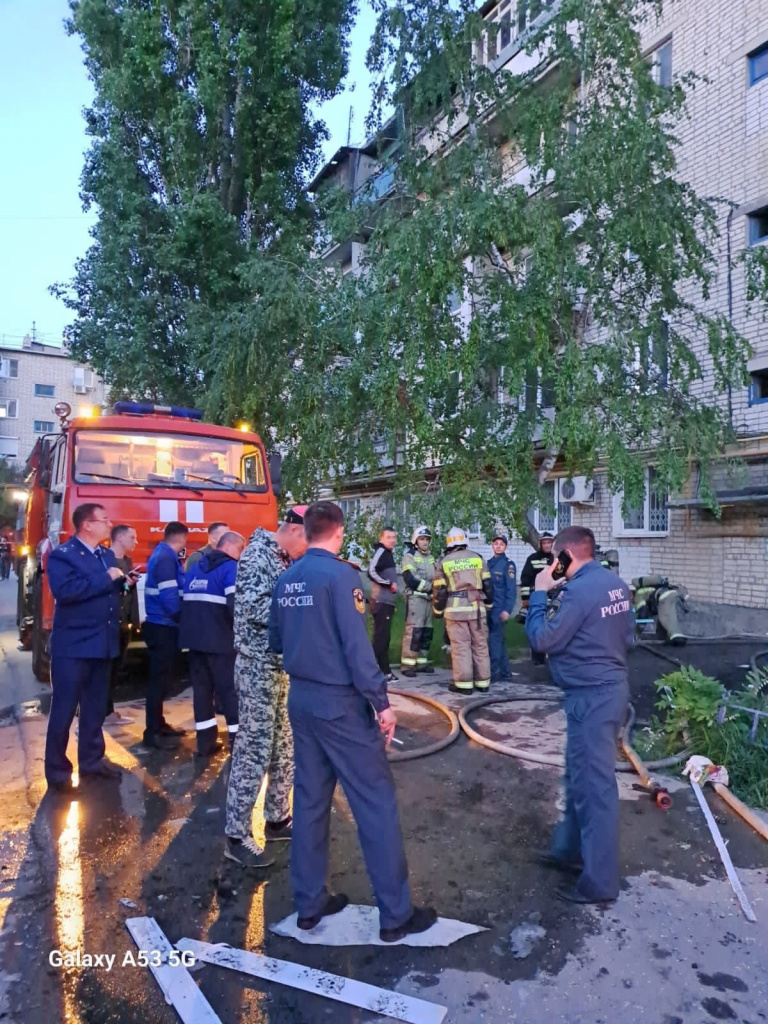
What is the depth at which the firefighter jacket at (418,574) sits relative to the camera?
881 centimetres

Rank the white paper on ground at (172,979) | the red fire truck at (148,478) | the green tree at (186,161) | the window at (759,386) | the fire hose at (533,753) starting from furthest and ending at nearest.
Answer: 1. the green tree at (186,161)
2. the window at (759,386)
3. the red fire truck at (148,478)
4. the fire hose at (533,753)
5. the white paper on ground at (172,979)

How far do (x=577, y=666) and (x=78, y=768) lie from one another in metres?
3.73

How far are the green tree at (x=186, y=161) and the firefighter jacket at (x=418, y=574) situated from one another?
7207 mm

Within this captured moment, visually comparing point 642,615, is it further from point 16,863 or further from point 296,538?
point 16,863

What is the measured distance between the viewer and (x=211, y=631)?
5230 millimetres

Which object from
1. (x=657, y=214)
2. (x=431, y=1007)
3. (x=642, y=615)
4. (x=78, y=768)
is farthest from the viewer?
(x=642, y=615)

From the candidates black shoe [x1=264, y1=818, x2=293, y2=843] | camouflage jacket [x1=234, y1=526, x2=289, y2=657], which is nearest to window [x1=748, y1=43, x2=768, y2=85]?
camouflage jacket [x1=234, y1=526, x2=289, y2=657]

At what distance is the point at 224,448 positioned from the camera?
837cm

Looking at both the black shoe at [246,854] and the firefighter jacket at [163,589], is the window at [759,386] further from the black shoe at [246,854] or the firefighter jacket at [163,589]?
the black shoe at [246,854]

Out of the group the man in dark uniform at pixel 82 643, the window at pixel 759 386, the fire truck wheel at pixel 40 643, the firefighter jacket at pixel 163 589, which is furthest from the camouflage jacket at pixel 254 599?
the window at pixel 759 386

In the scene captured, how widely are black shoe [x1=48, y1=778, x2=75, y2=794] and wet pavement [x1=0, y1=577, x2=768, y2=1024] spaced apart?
0.11 meters

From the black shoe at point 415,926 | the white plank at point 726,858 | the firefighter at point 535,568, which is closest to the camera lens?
the black shoe at point 415,926

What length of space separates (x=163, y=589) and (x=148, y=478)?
213 cm

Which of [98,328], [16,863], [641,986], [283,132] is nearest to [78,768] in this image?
[16,863]
